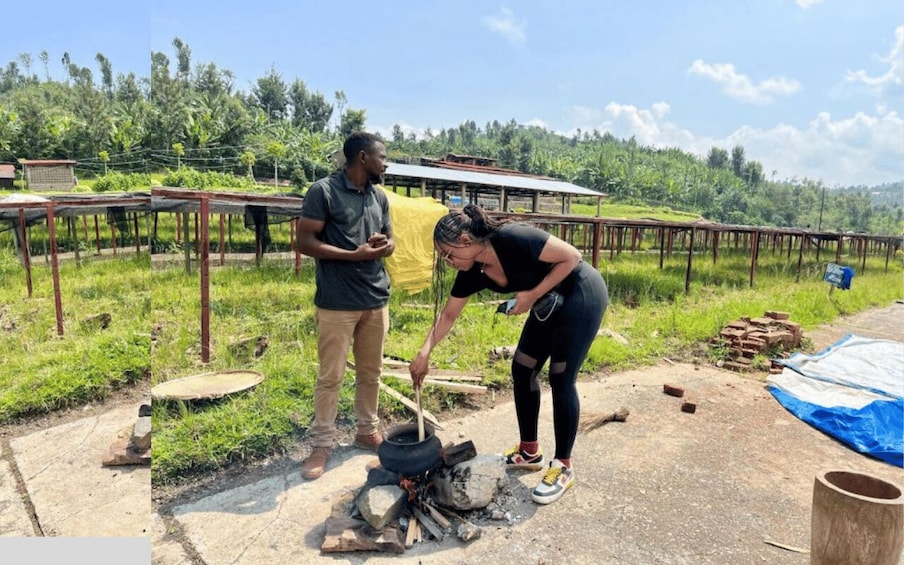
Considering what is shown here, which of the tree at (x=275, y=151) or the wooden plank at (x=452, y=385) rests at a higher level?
the tree at (x=275, y=151)

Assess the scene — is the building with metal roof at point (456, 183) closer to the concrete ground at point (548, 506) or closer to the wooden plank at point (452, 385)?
the wooden plank at point (452, 385)

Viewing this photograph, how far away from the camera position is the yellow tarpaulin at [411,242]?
19.7ft

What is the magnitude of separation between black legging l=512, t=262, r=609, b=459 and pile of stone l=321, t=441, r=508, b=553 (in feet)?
1.28

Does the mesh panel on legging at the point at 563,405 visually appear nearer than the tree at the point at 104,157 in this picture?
No

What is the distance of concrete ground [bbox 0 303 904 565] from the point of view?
2191 mm

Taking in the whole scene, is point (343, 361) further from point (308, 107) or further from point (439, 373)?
point (308, 107)

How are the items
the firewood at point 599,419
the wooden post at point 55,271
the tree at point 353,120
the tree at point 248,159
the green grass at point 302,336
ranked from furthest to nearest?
the tree at point 353,120 < the tree at point 248,159 < the wooden post at point 55,271 < the firewood at point 599,419 < the green grass at point 302,336

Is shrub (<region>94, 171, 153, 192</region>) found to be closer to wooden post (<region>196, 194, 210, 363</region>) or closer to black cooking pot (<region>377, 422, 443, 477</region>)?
black cooking pot (<region>377, 422, 443, 477</region>)

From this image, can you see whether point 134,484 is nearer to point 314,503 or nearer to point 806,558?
point 314,503

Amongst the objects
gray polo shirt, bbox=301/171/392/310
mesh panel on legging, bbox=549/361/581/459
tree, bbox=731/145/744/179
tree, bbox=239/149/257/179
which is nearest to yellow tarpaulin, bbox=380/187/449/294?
gray polo shirt, bbox=301/171/392/310

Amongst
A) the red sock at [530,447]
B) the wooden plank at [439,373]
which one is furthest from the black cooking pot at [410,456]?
the wooden plank at [439,373]

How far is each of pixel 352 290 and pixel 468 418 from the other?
1.50 meters

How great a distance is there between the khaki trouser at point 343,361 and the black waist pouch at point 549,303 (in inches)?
33.8

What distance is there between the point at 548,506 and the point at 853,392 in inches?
143
